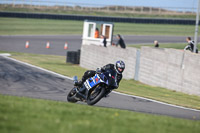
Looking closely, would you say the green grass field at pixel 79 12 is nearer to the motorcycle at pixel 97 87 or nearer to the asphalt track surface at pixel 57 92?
the asphalt track surface at pixel 57 92

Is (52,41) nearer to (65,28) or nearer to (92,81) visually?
(65,28)

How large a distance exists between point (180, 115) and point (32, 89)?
516 centimetres

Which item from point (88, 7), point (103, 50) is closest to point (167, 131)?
point (103, 50)

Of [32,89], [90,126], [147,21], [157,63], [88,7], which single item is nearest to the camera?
[90,126]

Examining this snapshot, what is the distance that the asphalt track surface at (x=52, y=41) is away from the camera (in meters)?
29.4

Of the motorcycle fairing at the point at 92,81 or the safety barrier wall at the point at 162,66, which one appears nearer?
the motorcycle fairing at the point at 92,81

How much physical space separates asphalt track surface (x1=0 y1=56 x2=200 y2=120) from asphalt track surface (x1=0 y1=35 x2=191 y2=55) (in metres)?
12.8

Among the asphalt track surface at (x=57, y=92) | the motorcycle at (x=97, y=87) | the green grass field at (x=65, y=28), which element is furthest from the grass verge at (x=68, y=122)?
the green grass field at (x=65, y=28)

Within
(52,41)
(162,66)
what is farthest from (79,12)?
(162,66)

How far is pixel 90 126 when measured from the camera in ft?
18.1

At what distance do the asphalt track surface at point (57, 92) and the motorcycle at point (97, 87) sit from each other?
4.38 ft

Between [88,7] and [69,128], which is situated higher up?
[88,7]

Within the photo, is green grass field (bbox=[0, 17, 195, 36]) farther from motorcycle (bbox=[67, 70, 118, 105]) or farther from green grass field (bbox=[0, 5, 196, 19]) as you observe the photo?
motorcycle (bbox=[67, 70, 118, 105])

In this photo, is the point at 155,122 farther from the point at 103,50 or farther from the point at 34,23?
the point at 34,23
